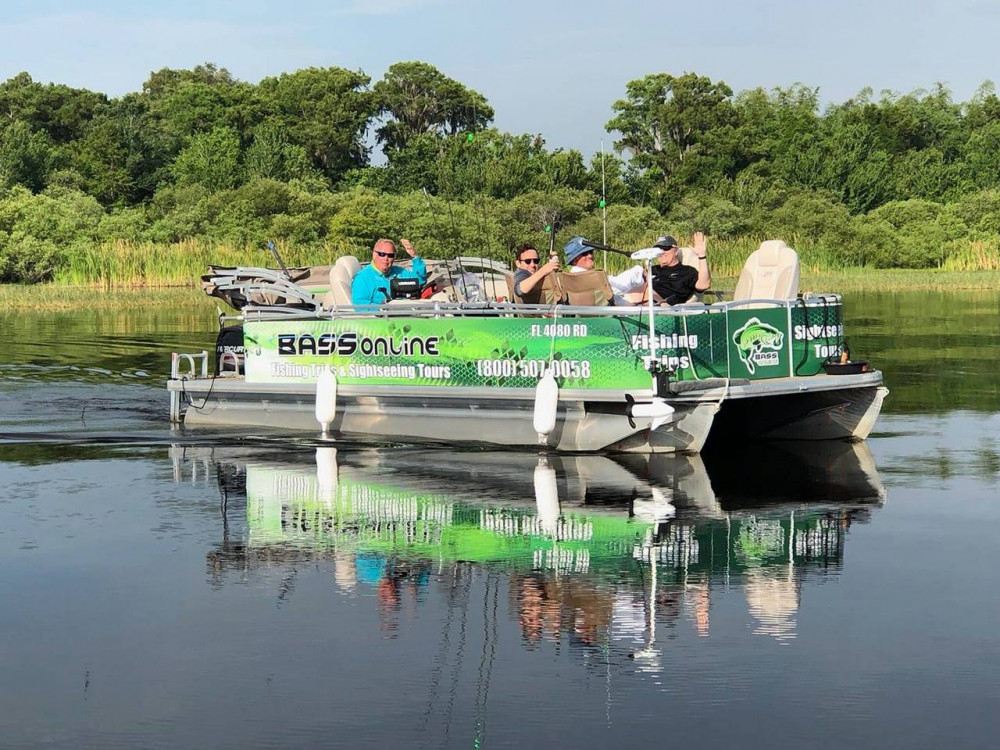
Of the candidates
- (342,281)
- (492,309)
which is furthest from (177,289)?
(492,309)

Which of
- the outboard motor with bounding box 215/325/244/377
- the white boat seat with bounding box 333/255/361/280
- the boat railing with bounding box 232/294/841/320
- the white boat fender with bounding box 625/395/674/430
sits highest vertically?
the white boat seat with bounding box 333/255/361/280

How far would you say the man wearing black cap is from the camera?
47.2 feet

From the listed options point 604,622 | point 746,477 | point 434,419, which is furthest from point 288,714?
point 434,419

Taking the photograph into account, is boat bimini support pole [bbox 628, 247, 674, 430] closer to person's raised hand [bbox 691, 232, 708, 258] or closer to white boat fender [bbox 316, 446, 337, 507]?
person's raised hand [bbox 691, 232, 708, 258]

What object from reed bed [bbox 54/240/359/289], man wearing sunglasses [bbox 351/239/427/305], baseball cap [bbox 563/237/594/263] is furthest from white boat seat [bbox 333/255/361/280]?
reed bed [bbox 54/240/359/289]

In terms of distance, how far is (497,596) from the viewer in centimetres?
849

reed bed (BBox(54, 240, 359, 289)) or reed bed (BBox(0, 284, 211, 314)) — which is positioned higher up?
reed bed (BBox(54, 240, 359, 289))

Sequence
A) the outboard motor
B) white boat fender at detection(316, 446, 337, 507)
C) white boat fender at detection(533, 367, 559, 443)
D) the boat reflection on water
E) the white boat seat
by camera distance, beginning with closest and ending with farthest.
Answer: the boat reflection on water < white boat fender at detection(316, 446, 337, 507) < white boat fender at detection(533, 367, 559, 443) < the white boat seat < the outboard motor

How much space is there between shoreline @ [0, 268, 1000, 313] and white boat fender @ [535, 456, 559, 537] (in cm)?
2785

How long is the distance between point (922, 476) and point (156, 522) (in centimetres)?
571

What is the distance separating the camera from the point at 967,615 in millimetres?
8008

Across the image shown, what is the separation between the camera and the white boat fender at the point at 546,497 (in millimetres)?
10672

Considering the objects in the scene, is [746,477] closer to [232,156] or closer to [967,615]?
[967,615]

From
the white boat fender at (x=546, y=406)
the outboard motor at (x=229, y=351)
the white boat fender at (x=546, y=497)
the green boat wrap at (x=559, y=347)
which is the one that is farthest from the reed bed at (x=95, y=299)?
the white boat fender at (x=546, y=497)
